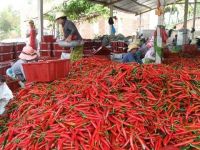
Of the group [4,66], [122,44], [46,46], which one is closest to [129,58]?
[4,66]

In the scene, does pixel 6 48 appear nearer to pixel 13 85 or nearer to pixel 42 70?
pixel 13 85

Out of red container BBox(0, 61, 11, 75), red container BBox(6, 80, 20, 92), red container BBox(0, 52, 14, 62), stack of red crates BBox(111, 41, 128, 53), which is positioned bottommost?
red container BBox(6, 80, 20, 92)

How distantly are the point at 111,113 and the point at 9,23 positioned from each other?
4140 cm

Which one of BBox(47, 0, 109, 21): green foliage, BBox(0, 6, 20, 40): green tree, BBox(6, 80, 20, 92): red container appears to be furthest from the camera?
BBox(0, 6, 20, 40): green tree

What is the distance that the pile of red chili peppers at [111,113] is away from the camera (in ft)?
11.3

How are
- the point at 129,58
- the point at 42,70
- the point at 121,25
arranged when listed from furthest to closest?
the point at 121,25 < the point at 129,58 < the point at 42,70

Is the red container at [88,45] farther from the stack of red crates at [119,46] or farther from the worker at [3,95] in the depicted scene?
the worker at [3,95]

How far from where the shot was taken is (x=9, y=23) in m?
42.6

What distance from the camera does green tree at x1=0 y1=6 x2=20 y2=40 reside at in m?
39.5

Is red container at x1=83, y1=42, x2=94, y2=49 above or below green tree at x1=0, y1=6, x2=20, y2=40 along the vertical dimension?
below

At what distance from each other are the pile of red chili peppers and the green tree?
35.4 meters

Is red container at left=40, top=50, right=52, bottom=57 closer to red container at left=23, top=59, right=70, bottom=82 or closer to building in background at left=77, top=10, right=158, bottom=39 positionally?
red container at left=23, top=59, right=70, bottom=82

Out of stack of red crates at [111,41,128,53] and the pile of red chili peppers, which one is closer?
the pile of red chili peppers

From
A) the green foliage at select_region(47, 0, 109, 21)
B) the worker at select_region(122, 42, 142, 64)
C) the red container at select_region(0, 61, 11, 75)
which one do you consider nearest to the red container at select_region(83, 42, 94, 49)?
the red container at select_region(0, 61, 11, 75)
